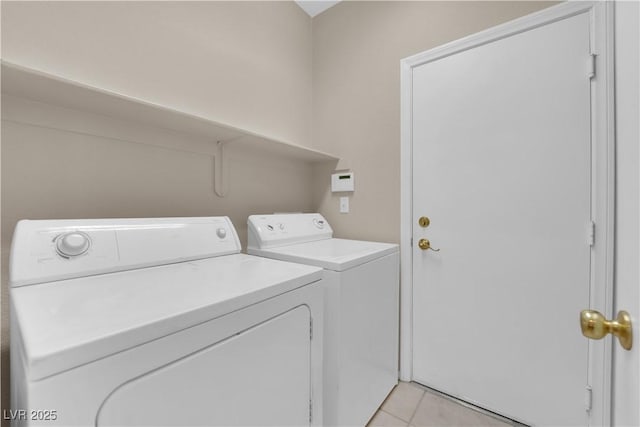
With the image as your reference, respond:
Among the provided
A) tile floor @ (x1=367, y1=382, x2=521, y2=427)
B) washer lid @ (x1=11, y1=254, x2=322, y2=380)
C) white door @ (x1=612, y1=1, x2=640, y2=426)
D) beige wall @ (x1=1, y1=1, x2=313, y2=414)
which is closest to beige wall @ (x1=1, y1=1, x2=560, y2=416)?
beige wall @ (x1=1, y1=1, x2=313, y2=414)

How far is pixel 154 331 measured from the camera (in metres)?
0.57

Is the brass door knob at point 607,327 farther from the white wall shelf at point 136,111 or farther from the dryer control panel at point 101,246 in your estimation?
the white wall shelf at point 136,111

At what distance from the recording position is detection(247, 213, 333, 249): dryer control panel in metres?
1.52

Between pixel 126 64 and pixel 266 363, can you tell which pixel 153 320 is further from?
pixel 126 64

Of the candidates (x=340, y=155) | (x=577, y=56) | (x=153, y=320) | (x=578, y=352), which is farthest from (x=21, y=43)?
(x=578, y=352)

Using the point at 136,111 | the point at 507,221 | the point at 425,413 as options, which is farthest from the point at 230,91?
the point at 425,413

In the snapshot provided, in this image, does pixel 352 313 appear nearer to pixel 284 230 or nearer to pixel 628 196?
pixel 284 230

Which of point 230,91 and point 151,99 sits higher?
point 230,91

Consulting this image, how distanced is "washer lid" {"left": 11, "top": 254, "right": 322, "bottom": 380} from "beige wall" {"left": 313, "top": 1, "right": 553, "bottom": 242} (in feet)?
3.38

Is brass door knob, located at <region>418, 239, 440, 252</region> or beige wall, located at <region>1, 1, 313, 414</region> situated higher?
beige wall, located at <region>1, 1, 313, 414</region>

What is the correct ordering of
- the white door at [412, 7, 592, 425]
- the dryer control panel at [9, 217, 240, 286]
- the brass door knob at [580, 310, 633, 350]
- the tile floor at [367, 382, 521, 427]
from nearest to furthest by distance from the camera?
the brass door knob at [580, 310, 633, 350], the dryer control panel at [9, 217, 240, 286], the white door at [412, 7, 592, 425], the tile floor at [367, 382, 521, 427]

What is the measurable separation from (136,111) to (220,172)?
562 mm

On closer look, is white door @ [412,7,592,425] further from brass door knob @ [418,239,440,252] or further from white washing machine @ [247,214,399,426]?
white washing machine @ [247,214,399,426]

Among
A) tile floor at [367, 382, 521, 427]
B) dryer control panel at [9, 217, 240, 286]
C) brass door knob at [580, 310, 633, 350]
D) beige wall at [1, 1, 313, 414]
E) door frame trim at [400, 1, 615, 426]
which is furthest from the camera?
tile floor at [367, 382, 521, 427]
